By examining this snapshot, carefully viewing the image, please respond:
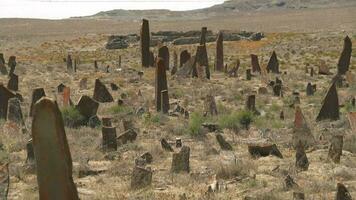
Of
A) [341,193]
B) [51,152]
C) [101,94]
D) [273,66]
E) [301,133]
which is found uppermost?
[51,152]

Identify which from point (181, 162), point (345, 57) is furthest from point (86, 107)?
point (345, 57)

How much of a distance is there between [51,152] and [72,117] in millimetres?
8544

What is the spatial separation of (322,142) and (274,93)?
9.07m

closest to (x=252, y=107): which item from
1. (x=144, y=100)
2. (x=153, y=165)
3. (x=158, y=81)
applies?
(x=158, y=81)

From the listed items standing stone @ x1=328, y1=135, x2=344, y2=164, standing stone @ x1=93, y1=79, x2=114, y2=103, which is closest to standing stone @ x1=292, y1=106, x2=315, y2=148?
standing stone @ x1=328, y1=135, x2=344, y2=164

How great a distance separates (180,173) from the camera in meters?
10.6

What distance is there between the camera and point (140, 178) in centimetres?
980

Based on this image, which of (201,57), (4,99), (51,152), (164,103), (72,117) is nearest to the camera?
(51,152)

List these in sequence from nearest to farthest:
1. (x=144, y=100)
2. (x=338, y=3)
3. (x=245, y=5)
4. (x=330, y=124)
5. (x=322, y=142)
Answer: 1. (x=322, y=142)
2. (x=330, y=124)
3. (x=144, y=100)
4. (x=338, y=3)
5. (x=245, y=5)

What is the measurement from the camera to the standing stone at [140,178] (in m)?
9.71

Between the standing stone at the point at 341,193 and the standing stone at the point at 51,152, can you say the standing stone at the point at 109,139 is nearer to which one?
the standing stone at the point at 51,152

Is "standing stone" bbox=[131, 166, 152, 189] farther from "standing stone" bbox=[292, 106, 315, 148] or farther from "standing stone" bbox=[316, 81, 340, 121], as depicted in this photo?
"standing stone" bbox=[316, 81, 340, 121]

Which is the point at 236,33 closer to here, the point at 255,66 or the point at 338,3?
the point at 255,66

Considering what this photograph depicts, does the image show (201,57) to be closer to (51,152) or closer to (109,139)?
(109,139)
